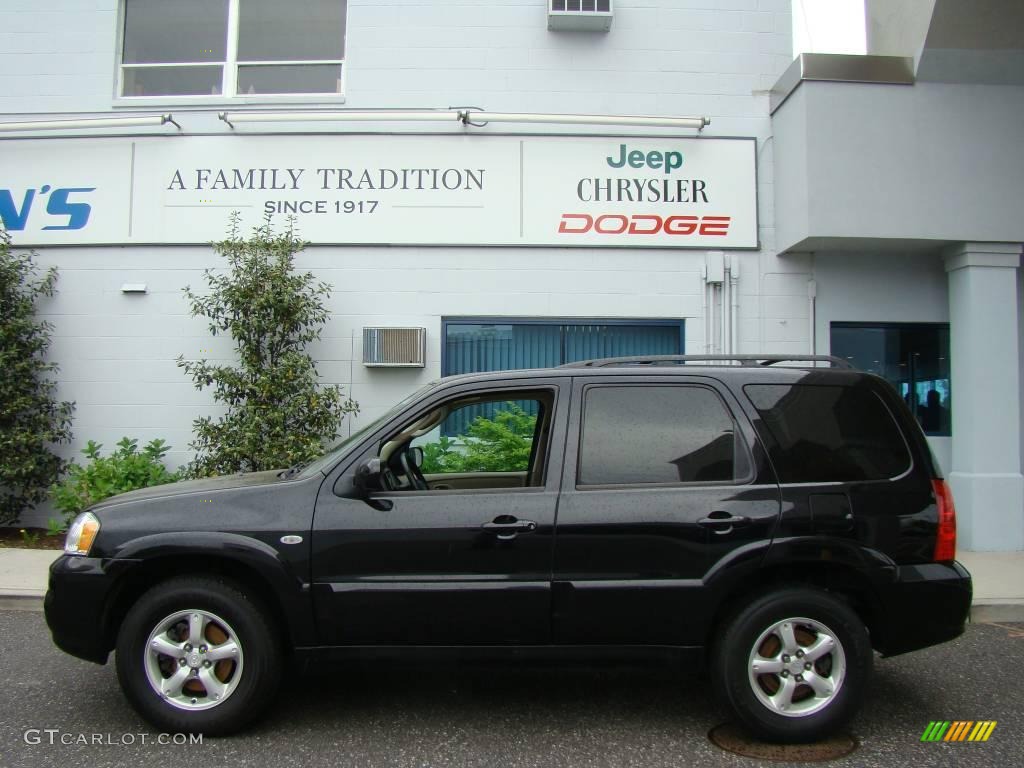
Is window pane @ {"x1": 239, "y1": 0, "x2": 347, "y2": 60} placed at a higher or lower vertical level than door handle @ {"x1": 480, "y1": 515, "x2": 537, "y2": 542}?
higher

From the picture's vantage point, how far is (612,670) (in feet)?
12.7

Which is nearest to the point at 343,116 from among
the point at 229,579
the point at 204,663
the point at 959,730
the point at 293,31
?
the point at 293,31

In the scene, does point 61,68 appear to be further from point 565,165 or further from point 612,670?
point 612,670

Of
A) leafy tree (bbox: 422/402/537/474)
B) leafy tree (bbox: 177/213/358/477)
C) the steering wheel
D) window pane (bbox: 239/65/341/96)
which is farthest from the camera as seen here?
window pane (bbox: 239/65/341/96)

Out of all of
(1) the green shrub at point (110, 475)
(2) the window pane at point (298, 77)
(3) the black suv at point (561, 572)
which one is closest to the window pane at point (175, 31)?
(2) the window pane at point (298, 77)

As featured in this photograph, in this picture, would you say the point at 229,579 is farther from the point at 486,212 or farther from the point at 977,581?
the point at 977,581

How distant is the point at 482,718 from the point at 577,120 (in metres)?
6.73

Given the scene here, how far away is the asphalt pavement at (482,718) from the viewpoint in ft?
12.1

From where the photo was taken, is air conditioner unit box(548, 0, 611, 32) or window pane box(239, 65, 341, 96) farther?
window pane box(239, 65, 341, 96)

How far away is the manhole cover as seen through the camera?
370cm

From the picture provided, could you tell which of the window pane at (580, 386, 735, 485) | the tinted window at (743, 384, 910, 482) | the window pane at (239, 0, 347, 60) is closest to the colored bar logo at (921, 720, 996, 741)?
the tinted window at (743, 384, 910, 482)

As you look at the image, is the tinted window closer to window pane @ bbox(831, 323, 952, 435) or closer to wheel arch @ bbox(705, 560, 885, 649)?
wheel arch @ bbox(705, 560, 885, 649)

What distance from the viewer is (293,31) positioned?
376 inches

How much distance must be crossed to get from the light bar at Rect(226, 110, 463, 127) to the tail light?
6584 mm
